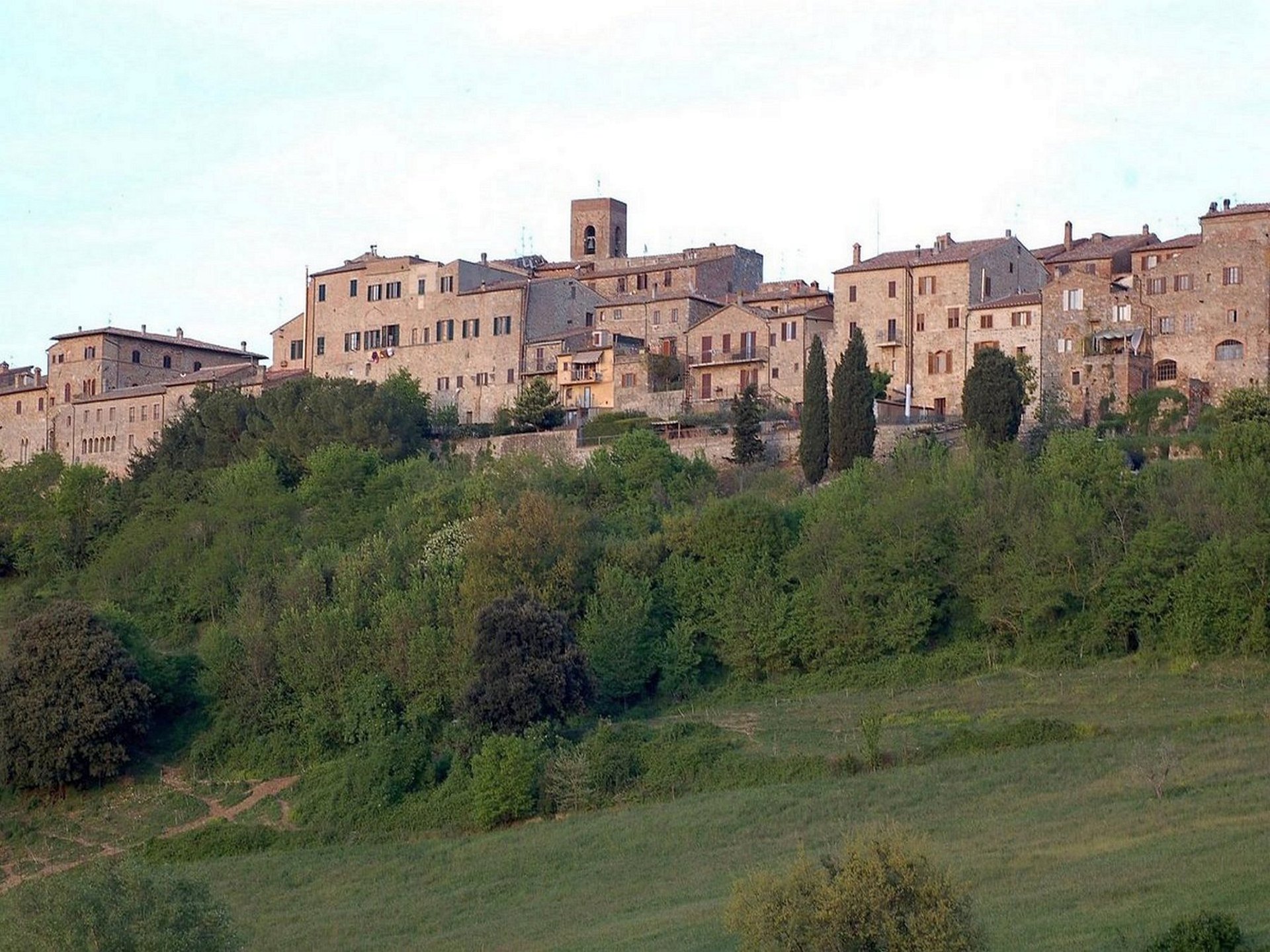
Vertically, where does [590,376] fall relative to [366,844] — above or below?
above

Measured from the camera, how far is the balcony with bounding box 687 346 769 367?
7975 centimetres

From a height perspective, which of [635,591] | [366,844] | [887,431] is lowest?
Answer: [366,844]

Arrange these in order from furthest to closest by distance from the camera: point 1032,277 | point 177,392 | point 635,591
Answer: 1. point 177,392
2. point 1032,277
3. point 635,591

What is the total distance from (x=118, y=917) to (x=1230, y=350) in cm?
4583

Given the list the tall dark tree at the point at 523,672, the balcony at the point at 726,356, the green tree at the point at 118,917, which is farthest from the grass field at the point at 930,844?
the balcony at the point at 726,356

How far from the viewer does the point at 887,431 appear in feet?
238

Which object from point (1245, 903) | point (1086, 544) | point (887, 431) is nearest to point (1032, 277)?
point (887, 431)

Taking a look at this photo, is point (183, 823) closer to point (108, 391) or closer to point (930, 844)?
point (930, 844)

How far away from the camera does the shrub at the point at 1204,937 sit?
32.5 m

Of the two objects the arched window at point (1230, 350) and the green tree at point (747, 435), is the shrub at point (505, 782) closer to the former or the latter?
the green tree at point (747, 435)

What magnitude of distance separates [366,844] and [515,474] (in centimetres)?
2141

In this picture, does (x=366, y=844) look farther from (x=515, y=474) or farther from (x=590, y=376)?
(x=590, y=376)

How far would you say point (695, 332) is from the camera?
81.8 m

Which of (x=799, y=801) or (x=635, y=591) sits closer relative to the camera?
(x=799, y=801)
